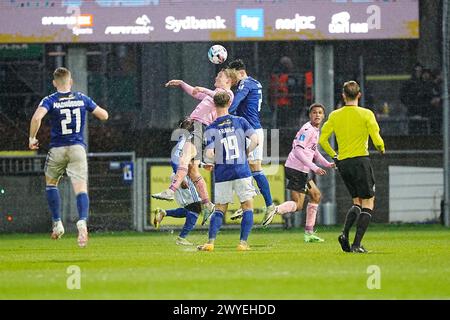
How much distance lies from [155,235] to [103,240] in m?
2.12

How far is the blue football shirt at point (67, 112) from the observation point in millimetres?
16641

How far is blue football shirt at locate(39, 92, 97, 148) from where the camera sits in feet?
54.6

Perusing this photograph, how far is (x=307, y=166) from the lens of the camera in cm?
1956

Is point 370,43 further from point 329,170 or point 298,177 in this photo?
point 298,177

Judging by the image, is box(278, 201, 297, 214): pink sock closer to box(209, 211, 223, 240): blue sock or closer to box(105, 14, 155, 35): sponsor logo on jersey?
box(209, 211, 223, 240): blue sock

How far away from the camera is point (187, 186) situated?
18.7 m

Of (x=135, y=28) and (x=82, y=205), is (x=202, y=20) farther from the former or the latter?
(x=82, y=205)

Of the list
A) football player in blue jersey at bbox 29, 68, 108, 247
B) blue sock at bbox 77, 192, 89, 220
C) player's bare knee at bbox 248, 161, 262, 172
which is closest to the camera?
football player in blue jersey at bbox 29, 68, 108, 247

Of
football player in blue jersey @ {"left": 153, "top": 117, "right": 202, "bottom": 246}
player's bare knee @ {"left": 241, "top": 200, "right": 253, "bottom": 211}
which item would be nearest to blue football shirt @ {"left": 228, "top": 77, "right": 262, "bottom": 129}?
football player in blue jersey @ {"left": 153, "top": 117, "right": 202, "bottom": 246}

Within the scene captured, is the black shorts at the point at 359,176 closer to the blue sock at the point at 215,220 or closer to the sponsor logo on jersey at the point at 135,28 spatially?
the blue sock at the point at 215,220

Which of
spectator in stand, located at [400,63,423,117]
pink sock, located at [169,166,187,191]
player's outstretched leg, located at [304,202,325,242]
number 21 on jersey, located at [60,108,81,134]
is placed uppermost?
spectator in stand, located at [400,63,423,117]

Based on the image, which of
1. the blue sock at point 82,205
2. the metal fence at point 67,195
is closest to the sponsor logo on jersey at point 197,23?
the metal fence at point 67,195

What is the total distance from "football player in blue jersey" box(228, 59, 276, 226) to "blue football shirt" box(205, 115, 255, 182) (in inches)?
78.2

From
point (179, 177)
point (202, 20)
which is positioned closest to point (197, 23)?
point (202, 20)
